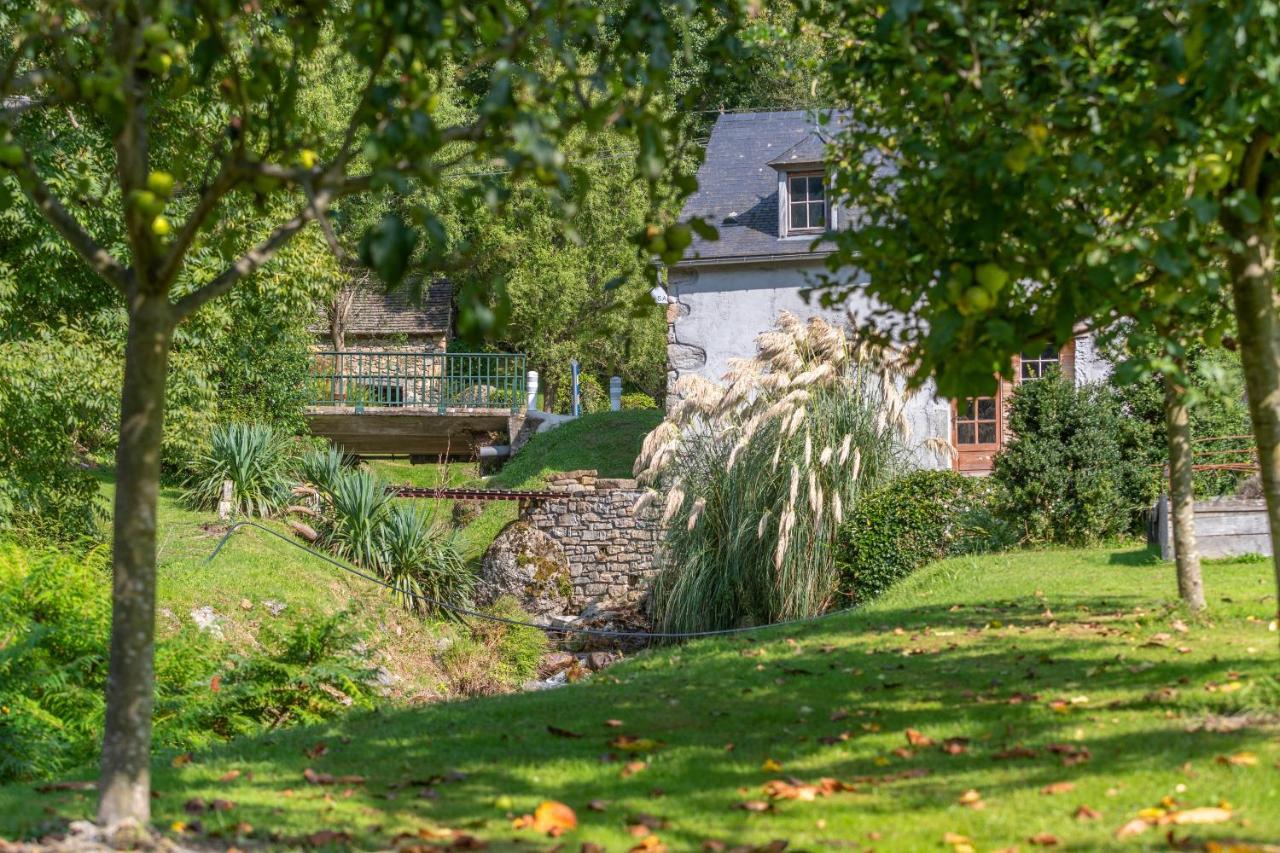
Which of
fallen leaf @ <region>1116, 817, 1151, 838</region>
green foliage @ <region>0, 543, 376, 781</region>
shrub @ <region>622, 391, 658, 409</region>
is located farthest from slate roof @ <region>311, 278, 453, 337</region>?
fallen leaf @ <region>1116, 817, 1151, 838</region>

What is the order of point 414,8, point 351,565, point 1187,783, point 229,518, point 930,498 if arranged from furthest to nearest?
point 229,518 < point 351,565 < point 930,498 < point 1187,783 < point 414,8

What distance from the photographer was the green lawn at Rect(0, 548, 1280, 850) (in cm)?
422

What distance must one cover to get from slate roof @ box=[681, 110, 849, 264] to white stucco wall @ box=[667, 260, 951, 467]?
34cm

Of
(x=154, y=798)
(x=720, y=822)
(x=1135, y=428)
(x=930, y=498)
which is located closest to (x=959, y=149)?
(x=720, y=822)

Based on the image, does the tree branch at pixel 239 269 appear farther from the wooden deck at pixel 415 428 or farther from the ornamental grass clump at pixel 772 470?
the wooden deck at pixel 415 428

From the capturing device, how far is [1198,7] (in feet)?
13.2

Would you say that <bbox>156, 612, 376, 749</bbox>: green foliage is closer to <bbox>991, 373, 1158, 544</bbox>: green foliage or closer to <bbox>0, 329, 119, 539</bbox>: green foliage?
<bbox>0, 329, 119, 539</bbox>: green foliage

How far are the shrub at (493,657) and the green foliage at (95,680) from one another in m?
4.52

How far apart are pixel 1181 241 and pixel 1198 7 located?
0.76m

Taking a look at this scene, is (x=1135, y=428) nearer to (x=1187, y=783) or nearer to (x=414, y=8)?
(x=1187, y=783)

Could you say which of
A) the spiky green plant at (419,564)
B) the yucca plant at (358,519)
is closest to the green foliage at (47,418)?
the yucca plant at (358,519)

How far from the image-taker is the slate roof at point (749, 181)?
20531 mm

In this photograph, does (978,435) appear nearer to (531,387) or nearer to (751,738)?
(531,387)

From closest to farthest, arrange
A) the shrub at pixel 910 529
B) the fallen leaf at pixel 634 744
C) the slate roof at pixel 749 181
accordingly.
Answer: the fallen leaf at pixel 634 744 → the shrub at pixel 910 529 → the slate roof at pixel 749 181
